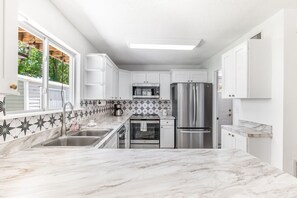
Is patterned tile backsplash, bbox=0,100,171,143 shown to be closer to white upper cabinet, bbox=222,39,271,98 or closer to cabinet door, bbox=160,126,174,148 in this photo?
cabinet door, bbox=160,126,174,148

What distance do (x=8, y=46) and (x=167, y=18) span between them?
6.59ft

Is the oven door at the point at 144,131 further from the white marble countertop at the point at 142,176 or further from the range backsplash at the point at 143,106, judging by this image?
the white marble countertop at the point at 142,176

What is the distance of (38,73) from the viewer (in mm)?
2191

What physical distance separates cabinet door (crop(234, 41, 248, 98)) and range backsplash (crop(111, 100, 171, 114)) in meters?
3.04

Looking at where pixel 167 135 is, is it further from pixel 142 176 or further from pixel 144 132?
pixel 142 176

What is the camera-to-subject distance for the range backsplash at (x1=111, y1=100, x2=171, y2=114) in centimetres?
590

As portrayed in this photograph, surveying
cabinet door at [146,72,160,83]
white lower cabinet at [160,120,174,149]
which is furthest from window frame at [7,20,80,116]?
cabinet door at [146,72,160,83]

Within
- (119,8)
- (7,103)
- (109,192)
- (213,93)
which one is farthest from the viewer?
(213,93)

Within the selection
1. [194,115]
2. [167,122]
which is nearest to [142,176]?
[194,115]

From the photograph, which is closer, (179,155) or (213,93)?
(179,155)

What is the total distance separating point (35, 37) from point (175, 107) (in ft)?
11.9

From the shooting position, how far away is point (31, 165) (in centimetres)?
120

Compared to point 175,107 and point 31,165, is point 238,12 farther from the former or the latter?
point 175,107

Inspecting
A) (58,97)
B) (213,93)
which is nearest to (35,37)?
(58,97)
